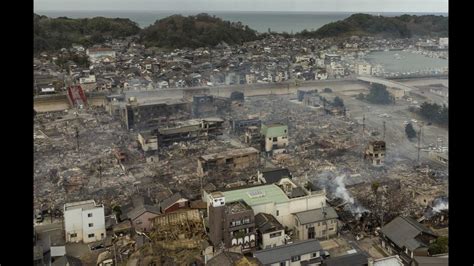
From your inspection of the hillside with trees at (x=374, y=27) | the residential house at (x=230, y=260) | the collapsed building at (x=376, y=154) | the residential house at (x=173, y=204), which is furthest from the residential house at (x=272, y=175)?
the hillside with trees at (x=374, y=27)

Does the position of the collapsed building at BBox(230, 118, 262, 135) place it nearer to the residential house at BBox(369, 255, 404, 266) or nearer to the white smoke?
the white smoke

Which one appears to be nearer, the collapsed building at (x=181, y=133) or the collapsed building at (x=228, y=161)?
the collapsed building at (x=228, y=161)

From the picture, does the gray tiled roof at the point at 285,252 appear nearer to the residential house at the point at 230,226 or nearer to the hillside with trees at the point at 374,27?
the residential house at the point at 230,226

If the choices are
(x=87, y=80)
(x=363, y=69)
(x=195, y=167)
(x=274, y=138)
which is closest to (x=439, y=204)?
(x=274, y=138)

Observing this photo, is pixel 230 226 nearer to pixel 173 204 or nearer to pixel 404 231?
pixel 173 204

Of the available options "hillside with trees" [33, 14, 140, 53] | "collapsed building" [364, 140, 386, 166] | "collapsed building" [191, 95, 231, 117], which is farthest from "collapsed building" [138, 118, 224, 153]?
"hillside with trees" [33, 14, 140, 53]

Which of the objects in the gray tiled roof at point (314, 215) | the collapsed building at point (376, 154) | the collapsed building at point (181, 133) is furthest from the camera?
the collapsed building at point (181, 133)
